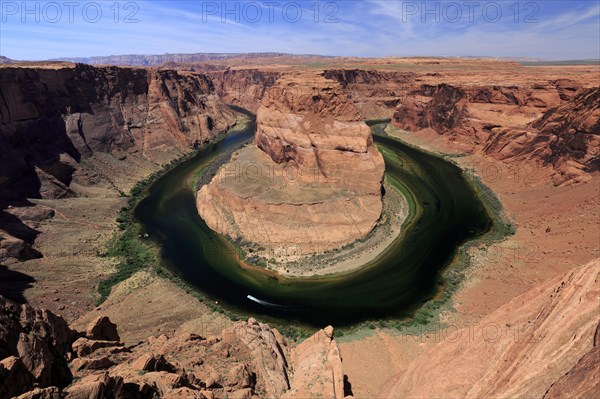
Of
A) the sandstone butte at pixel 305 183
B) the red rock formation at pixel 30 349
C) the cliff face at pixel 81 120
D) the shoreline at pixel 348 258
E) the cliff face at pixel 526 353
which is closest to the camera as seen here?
the cliff face at pixel 526 353

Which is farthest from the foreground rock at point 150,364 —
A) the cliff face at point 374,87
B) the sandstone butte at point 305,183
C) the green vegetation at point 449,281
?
the cliff face at point 374,87

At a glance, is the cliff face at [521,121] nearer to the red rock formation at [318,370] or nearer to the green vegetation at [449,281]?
the green vegetation at [449,281]

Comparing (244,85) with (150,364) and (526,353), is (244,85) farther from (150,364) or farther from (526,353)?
(526,353)

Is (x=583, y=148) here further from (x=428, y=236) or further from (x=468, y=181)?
(x=428, y=236)

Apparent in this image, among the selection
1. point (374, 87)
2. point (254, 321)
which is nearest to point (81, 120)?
point (254, 321)

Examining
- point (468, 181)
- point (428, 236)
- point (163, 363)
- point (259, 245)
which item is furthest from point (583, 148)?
point (163, 363)

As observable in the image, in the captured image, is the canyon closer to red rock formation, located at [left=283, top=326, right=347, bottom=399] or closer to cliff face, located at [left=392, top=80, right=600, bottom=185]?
red rock formation, located at [left=283, top=326, right=347, bottom=399]

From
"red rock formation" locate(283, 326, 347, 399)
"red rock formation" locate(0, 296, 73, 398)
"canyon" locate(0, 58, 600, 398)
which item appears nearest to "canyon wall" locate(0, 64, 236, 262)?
"canyon" locate(0, 58, 600, 398)
